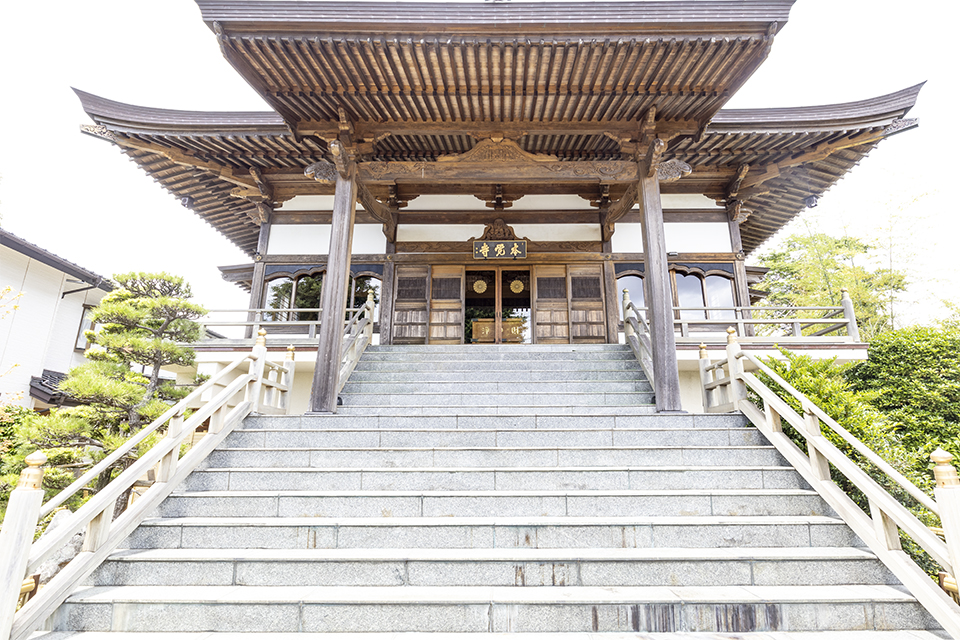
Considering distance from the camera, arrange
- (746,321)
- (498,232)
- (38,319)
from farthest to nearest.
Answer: (38,319)
(498,232)
(746,321)

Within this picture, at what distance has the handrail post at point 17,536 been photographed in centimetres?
251

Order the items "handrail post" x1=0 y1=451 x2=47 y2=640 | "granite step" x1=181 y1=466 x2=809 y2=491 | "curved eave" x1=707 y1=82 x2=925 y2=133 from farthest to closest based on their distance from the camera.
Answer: "curved eave" x1=707 y1=82 x2=925 y2=133 < "granite step" x1=181 y1=466 x2=809 y2=491 < "handrail post" x1=0 y1=451 x2=47 y2=640

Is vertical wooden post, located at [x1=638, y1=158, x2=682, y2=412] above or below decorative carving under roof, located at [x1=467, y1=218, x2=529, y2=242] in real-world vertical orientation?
below

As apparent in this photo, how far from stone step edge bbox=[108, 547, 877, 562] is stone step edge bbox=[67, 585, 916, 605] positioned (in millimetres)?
169

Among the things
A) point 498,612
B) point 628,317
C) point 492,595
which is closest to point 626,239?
point 628,317

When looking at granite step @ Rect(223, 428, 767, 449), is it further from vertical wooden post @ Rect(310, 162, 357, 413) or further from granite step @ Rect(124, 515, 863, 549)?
granite step @ Rect(124, 515, 863, 549)

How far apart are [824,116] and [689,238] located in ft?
10.2

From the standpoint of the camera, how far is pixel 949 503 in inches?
106

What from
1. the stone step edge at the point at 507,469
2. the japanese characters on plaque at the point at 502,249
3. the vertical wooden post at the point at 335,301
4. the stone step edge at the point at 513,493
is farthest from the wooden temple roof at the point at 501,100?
the stone step edge at the point at 513,493

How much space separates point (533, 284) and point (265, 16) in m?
6.56

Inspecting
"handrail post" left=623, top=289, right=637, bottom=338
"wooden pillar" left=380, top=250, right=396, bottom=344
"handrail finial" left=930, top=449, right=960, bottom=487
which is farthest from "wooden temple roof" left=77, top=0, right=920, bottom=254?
"handrail finial" left=930, top=449, right=960, bottom=487

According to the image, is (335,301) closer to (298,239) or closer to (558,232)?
(298,239)

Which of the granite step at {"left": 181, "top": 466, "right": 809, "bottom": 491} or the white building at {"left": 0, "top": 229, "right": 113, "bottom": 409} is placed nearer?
the granite step at {"left": 181, "top": 466, "right": 809, "bottom": 491}

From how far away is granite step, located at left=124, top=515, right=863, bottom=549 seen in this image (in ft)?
11.0
